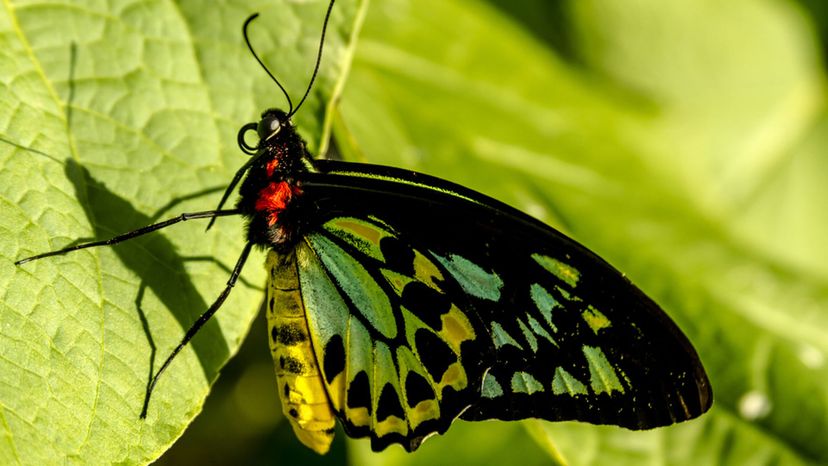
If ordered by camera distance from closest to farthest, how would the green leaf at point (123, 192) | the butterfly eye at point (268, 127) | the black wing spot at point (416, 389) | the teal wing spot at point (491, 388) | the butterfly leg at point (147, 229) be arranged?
the green leaf at point (123, 192) → the butterfly leg at point (147, 229) → the butterfly eye at point (268, 127) → the teal wing spot at point (491, 388) → the black wing spot at point (416, 389)

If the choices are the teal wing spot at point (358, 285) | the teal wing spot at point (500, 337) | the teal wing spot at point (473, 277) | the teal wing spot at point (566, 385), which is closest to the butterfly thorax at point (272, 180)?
the teal wing spot at point (358, 285)

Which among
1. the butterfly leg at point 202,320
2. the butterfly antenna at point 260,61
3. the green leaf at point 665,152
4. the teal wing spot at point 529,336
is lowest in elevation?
the butterfly leg at point 202,320

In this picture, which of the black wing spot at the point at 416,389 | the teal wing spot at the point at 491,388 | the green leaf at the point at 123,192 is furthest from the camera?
the black wing spot at the point at 416,389

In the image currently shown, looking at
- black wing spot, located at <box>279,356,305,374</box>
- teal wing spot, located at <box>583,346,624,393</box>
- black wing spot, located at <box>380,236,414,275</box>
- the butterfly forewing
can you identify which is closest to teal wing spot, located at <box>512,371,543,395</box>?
the butterfly forewing

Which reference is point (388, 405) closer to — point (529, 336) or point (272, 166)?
point (529, 336)

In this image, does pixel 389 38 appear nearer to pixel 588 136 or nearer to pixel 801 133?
pixel 588 136

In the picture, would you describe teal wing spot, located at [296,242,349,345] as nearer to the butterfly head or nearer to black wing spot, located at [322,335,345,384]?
black wing spot, located at [322,335,345,384]

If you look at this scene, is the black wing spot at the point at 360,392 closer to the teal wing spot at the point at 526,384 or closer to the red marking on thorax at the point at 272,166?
the teal wing spot at the point at 526,384

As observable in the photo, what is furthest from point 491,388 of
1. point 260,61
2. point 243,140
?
point 260,61

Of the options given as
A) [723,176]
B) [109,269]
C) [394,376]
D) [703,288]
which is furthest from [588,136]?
[109,269]
